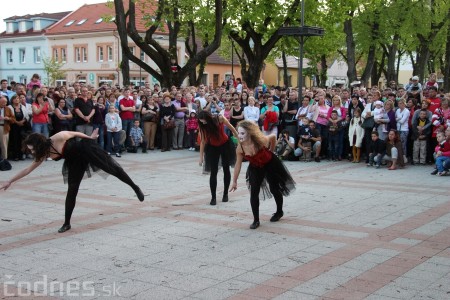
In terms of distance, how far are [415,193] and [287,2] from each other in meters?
17.7

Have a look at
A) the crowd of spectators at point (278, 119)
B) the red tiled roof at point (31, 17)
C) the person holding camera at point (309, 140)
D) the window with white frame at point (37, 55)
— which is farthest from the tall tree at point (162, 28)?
the red tiled roof at point (31, 17)

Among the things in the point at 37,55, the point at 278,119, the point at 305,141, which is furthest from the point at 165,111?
the point at 37,55

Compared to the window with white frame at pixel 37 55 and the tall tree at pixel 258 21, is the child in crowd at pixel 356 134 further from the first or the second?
the window with white frame at pixel 37 55

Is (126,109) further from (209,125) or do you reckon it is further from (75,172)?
(75,172)

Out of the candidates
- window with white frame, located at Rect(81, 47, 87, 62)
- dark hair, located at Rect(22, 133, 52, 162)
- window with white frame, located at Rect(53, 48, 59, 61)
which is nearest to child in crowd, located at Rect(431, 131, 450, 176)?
dark hair, located at Rect(22, 133, 52, 162)

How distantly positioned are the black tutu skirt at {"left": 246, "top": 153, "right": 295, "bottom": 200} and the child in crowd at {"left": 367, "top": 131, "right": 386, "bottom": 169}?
22.9ft

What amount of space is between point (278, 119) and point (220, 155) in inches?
271

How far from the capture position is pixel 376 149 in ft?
49.2

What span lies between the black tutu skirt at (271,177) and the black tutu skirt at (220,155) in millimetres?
1533

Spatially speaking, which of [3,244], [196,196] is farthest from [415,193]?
[3,244]

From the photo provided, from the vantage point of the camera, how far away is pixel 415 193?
11.1m

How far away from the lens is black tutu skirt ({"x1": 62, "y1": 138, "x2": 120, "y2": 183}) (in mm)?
7988

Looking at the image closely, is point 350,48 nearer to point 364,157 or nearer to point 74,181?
point 364,157

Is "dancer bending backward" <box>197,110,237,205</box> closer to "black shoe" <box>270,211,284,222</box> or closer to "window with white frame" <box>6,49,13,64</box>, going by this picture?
"black shoe" <box>270,211,284,222</box>
